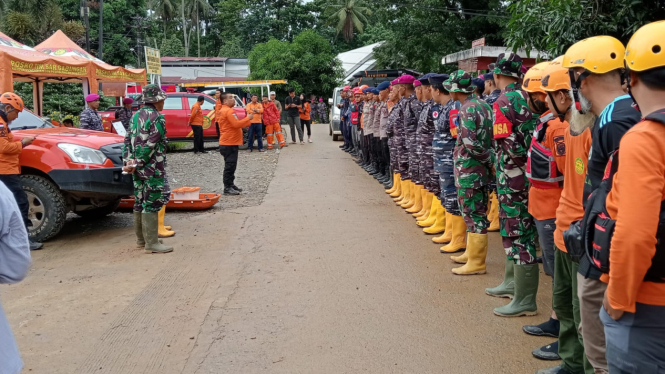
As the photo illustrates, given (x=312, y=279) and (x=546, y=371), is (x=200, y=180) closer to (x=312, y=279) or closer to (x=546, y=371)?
(x=312, y=279)

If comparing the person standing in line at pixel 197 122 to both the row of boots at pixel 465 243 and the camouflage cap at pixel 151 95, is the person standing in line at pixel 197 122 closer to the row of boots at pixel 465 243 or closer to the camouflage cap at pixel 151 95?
the row of boots at pixel 465 243

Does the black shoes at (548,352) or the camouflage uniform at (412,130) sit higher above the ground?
the camouflage uniform at (412,130)

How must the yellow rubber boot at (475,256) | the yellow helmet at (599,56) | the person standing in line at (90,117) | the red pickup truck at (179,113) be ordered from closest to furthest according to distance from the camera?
the yellow helmet at (599,56) < the yellow rubber boot at (475,256) < the person standing in line at (90,117) < the red pickup truck at (179,113)

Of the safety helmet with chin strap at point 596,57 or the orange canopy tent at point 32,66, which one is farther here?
the orange canopy tent at point 32,66

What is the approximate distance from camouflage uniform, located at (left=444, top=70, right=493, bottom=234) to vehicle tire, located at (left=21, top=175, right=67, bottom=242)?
16.3ft

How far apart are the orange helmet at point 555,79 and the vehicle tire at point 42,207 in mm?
6194

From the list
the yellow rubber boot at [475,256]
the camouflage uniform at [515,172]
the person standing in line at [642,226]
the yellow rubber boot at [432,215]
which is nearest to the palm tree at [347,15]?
the yellow rubber boot at [432,215]

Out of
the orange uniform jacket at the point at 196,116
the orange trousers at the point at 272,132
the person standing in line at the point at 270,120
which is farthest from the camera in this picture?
the orange trousers at the point at 272,132

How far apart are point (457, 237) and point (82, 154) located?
15.6ft

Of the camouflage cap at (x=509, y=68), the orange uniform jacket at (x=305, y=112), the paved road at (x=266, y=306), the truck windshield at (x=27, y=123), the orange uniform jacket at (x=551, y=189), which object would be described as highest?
the camouflage cap at (x=509, y=68)

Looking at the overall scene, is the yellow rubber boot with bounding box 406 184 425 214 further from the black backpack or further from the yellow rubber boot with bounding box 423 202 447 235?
the black backpack

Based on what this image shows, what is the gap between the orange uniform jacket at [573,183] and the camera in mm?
3127

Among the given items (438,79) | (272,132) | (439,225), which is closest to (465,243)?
(439,225)

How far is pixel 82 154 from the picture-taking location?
756 cm
